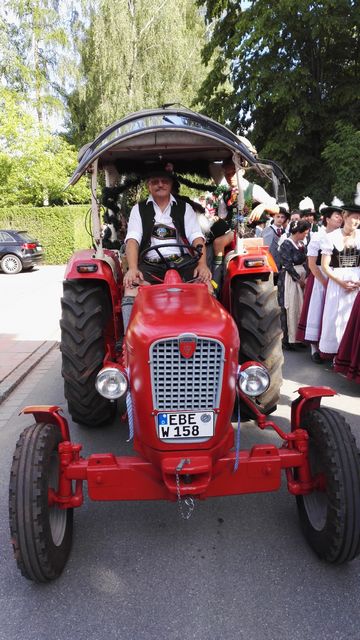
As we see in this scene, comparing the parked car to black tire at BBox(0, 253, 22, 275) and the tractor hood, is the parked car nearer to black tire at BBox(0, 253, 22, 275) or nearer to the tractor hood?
black tire at BBox(0, 253, 22, 275)

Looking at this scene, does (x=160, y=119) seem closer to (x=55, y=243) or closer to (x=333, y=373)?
(x=333, y=373)

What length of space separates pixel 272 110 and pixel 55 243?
1045 cm

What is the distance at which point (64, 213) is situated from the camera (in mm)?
22297

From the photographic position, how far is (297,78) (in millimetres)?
16109

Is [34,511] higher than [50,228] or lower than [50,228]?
higher

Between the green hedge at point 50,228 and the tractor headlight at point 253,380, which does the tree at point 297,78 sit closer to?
the green hedge at point 50,228

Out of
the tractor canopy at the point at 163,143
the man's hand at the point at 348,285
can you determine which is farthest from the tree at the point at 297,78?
the tractor canopy at the point at 163,143

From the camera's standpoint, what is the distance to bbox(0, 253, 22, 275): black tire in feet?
60.7

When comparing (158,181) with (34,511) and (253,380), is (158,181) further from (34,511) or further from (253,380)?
(34,511)

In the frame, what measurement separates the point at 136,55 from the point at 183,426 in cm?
2469

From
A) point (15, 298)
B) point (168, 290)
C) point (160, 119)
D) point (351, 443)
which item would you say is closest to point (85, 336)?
point (168, 290)

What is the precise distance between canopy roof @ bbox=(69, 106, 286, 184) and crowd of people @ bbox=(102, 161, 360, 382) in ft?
0.88

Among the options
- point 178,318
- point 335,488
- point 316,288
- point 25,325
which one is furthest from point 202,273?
point 25,325

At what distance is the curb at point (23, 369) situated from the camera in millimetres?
5859
